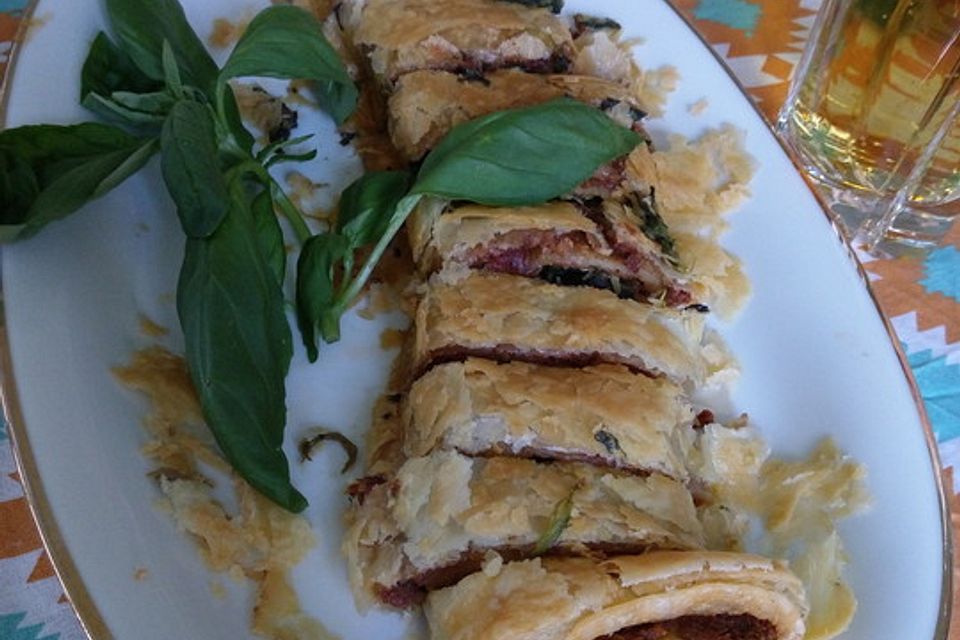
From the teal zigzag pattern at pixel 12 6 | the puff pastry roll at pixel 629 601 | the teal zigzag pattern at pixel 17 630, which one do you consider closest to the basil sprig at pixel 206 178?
the puff pastry roll at pixel 629 601

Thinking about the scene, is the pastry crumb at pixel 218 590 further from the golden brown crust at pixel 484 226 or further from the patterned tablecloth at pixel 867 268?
the golden brown crust at pixel 484 226

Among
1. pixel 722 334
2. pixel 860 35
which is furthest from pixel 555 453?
pixel 860 35

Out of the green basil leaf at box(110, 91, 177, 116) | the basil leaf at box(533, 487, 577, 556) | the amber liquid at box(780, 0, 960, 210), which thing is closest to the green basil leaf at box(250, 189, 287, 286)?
the green basil leaf at box(110, 91, 177, 116)

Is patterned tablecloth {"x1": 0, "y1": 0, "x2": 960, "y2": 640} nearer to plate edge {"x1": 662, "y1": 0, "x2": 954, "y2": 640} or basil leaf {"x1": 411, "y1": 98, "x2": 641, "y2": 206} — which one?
plate edge {"x1": 662, "y1": 0, "x2": 954, "y2": 640}

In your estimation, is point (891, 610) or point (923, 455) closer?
point (891, 610)

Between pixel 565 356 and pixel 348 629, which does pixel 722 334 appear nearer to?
pixel 565 356

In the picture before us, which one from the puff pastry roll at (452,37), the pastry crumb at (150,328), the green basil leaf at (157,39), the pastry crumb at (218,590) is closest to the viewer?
the pastry crumb at (218,590)

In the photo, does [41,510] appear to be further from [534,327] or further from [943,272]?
[943,272]

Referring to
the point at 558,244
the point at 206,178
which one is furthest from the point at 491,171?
the point at 206,178
